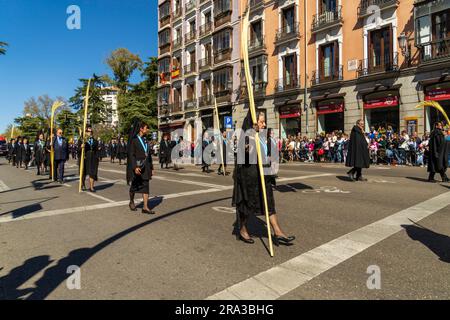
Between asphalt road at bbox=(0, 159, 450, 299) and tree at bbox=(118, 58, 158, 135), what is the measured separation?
126 feet

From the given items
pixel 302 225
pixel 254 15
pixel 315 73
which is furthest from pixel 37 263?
pixel 254 15

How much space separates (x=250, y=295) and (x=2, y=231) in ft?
15.3

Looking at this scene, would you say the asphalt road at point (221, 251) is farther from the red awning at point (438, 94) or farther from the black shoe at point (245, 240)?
the red awning at point (438, 94)

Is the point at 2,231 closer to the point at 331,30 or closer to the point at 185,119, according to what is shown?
the point at 331,30

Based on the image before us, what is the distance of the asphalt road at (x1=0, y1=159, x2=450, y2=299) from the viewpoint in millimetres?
3229

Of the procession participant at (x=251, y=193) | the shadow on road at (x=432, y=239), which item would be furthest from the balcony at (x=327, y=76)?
the procession participant at (x=251, y=193)

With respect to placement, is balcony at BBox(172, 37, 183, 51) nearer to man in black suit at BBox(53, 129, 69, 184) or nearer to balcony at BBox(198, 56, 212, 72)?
balcony at BBox(198, 56, 212, 72)

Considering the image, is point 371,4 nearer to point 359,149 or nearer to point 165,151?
point 359,149

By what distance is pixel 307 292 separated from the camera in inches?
123

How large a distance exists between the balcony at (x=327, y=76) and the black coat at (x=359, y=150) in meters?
13.6

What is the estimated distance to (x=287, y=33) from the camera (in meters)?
26.8

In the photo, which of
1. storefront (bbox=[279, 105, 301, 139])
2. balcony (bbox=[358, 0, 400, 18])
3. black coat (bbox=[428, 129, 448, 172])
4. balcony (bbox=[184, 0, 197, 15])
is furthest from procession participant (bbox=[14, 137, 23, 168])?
balcony (bbox=[358, 0, 400, 18])

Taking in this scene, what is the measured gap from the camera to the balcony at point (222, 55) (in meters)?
32.4
